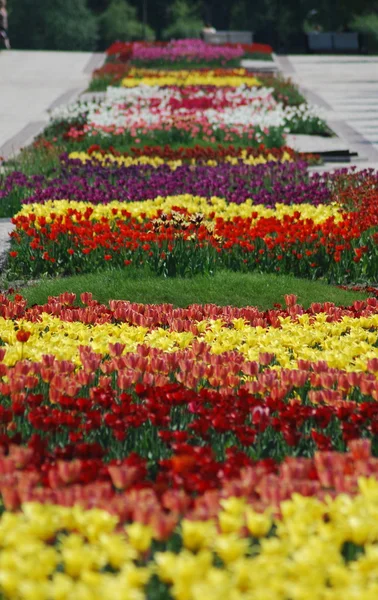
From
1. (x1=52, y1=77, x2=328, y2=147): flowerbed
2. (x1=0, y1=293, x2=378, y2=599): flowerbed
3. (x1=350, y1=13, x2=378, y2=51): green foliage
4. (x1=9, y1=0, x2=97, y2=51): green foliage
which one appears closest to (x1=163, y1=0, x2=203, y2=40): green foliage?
(x1=9, y1=0, x2=97, y2=51): green foliage

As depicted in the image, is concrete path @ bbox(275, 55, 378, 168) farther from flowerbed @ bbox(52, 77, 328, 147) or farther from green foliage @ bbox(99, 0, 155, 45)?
green foliage @ bbox(99, 0, 155, 45)

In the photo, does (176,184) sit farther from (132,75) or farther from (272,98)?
(132,75)

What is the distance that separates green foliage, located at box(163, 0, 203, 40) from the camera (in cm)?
5528

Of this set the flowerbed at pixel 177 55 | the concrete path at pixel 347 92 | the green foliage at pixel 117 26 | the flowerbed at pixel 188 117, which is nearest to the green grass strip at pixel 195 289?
the concrete path at pixel 347 92

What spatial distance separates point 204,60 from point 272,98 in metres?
13.0

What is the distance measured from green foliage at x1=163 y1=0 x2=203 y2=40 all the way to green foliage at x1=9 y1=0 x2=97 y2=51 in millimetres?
5108

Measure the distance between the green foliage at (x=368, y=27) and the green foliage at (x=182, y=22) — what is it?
852 centimetres

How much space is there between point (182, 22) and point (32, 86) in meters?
27.8

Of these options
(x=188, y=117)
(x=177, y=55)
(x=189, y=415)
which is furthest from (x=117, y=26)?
(x=189, y=415)

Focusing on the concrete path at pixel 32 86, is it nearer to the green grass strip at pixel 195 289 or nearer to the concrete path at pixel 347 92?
the concrete path at pixel 347 92

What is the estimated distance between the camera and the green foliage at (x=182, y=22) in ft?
181

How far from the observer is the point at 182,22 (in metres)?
57.5

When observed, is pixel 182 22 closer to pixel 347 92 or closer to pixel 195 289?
pixel 347 92

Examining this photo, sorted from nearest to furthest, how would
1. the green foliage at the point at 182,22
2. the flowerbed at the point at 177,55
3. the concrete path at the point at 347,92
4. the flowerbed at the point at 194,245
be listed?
the flowerbed at the point at 194,245 → the concrete path at the point at 347,92 → the flowerbed at the point at 177,55 → the green foliage at the point at 182,22
